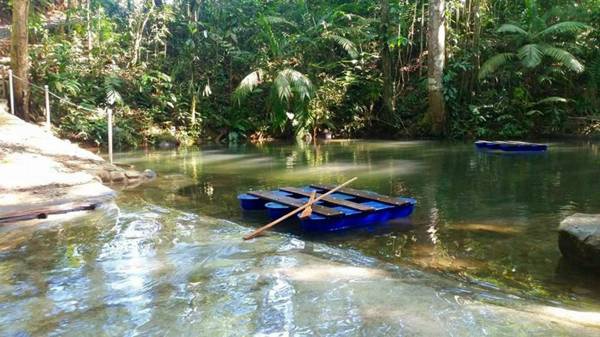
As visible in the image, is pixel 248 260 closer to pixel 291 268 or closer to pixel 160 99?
pixel 291 268

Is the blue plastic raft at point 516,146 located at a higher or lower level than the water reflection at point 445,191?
higher

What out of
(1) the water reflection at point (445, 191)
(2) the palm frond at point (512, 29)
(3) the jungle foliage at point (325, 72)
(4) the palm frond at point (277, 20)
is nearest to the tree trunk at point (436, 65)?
(3) the jungle foliage at point (325, 72)

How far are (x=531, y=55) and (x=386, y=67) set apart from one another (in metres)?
5.02

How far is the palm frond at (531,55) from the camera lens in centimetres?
1664

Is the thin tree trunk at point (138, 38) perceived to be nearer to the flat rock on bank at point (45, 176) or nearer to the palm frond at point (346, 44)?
the palm frond at point (346, 44)

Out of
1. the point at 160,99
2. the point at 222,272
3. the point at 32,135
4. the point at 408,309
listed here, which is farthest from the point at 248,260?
the point at 160,99

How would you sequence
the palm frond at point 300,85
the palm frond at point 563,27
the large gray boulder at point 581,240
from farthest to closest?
1. the palm frond at point 300,85
2. the palm frond at point 563,27
3. the large gray boulder at point 581,240

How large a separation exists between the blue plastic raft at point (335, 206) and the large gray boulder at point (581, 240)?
193 cm

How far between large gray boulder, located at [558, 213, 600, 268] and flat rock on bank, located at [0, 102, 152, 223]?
513cm

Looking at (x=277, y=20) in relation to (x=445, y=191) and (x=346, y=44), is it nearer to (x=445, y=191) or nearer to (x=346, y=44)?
(x=346, y=44)

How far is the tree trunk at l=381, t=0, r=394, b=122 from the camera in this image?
768 inches

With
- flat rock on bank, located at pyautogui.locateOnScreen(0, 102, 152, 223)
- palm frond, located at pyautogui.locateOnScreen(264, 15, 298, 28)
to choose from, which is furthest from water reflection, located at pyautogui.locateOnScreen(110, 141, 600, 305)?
palm frond, located at pyautogui.locateOnScreen(264, 15, 298, 28)

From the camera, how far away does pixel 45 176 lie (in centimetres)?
764

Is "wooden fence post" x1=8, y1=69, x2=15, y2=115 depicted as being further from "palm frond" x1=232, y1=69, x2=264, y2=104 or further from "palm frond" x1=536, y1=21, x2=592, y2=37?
"palm frond" x1=536, y1=21, x2=592, y2=37
